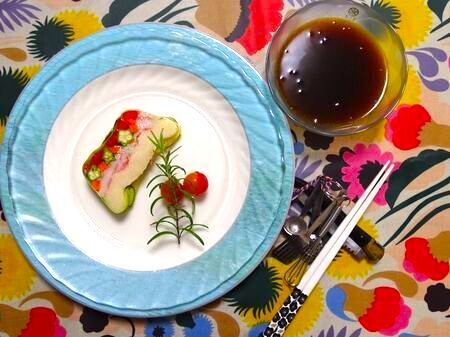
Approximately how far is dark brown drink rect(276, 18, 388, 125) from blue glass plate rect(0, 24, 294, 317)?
0.17 feet

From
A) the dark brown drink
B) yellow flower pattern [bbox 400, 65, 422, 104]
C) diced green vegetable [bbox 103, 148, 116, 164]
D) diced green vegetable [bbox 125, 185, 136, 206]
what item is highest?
yellow flower pattern [bbox 400, 65, 422, 104]

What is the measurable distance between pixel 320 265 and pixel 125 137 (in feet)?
1.35

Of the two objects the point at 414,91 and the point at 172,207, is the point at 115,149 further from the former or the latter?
the point at 414,91

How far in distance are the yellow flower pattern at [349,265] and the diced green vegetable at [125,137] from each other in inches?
Answer: 16.7

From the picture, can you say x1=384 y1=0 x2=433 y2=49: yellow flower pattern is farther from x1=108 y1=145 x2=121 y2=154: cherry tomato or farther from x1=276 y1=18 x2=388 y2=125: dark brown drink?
x1=108 y1=145 x2=121 y2=154: cherry tomato

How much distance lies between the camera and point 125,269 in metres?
1.11

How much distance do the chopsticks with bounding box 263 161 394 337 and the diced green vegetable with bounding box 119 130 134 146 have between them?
1.28 feet

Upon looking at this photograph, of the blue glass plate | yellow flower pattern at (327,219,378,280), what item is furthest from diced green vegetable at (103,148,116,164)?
yellow flower pattern at (327,219,378,280)

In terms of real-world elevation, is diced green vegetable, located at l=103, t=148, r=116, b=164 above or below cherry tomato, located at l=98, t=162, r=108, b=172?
above

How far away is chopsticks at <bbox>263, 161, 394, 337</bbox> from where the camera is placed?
3.60 feet

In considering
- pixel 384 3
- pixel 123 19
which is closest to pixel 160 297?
pixel 123 19

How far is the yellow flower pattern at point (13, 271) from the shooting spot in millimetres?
1136

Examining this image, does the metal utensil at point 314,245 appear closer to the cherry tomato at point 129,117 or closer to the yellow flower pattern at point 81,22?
the cherry tomato at point 129,117

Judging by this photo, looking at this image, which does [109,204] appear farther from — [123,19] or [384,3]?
[384,3]
